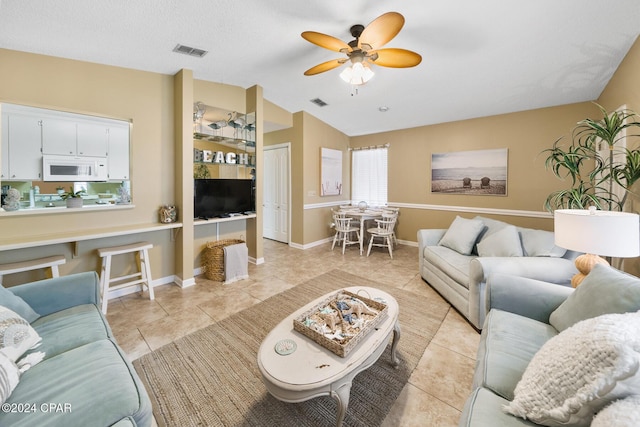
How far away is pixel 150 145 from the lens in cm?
313

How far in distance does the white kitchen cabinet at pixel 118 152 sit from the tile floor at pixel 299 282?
1.43 m

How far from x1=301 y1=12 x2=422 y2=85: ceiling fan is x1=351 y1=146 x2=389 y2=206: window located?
327 cm

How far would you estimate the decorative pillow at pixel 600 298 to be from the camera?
45.2 inches

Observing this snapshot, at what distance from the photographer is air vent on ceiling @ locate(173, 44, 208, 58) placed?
2638 mm

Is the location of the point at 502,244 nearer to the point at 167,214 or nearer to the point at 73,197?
the point at 167,214

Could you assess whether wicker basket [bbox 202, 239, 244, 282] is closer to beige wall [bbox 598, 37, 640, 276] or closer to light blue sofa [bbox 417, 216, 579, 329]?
light blue sofa [bbox 417, 216, 579, 329]

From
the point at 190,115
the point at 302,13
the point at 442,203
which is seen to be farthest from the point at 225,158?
the point at 442,203

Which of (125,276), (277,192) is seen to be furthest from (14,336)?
(277,192)

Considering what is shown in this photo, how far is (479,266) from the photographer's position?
2207 mm

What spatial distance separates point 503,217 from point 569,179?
3.16 feet

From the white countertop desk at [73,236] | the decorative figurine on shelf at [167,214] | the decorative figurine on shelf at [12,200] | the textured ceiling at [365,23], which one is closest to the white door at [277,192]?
the textured ceiling at [365,23]

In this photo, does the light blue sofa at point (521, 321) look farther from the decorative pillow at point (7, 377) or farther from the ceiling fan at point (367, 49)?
the ceiling fan at point (367, 49)

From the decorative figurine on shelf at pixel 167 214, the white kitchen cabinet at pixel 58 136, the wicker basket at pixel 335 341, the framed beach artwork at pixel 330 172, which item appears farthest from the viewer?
the framed beach artwork at pixel 330 172

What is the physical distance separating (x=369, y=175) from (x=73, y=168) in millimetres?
4892
